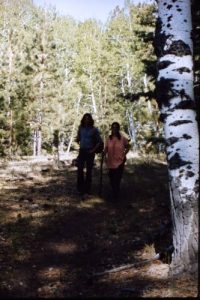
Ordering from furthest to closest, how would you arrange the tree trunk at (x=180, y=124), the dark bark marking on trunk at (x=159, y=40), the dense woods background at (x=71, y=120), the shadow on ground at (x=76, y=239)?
the dense woods background at (x=71, y=120), the shadow on ground at (x=76, y=239), the dark bark marking on trunk at (x=159, y=40), the tree trunk at (x=180, y=124)

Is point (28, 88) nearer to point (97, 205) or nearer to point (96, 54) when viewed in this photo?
point (96, 54)

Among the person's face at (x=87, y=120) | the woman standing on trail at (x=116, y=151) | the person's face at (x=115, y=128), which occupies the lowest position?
the woman standing on trail at (x=116, y=151)

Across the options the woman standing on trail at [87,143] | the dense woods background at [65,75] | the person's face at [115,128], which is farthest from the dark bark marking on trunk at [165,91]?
the dense woods background at [65,75]

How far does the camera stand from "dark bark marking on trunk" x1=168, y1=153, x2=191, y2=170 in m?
6.32

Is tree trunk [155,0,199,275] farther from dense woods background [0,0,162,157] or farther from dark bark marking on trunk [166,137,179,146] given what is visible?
dense woods background [0,0,162,157]

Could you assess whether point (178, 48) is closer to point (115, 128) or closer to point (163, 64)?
point (163, 64)

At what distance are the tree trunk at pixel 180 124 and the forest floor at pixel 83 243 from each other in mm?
525

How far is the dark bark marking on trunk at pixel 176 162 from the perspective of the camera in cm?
632

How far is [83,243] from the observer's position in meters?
8.81

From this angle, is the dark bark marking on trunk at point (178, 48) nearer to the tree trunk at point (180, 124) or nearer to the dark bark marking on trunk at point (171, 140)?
the tree trunk at point (180, 124)

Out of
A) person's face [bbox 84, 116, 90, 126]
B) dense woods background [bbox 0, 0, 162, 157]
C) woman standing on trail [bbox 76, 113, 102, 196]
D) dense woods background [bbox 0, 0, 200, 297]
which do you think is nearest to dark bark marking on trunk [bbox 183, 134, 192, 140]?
dense woods background [bbox 0, 0, 200, 297]

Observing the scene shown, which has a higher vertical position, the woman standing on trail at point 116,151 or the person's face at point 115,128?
the person's face at point 115,128

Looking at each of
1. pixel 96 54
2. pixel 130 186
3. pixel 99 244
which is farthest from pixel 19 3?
pixel 99 244

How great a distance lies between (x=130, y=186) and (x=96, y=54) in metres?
31.6
